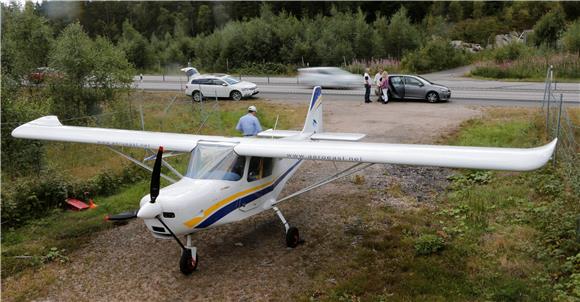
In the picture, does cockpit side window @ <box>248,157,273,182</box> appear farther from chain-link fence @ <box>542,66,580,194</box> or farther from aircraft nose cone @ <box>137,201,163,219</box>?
chain-link fence @ <box>542,66,580,194</box>

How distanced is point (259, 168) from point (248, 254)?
1777 millimetres

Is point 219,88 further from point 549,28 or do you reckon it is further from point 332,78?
point 549,28

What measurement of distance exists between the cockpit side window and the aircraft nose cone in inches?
86.0

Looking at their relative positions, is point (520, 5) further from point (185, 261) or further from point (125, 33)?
point (185, 261)

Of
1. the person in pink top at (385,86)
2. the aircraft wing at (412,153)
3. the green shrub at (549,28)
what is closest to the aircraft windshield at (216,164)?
the aircraft wing at (412,153)

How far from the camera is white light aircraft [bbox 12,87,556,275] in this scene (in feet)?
25.7

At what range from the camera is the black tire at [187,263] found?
908 cm

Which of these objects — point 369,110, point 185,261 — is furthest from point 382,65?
point 185,261

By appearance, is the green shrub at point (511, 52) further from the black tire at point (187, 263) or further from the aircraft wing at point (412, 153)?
the black tire at point (187, 263)

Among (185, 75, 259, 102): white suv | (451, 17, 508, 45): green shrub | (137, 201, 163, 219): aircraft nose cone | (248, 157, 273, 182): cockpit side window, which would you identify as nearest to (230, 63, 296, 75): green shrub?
(185, 75, 259, 102): white suv

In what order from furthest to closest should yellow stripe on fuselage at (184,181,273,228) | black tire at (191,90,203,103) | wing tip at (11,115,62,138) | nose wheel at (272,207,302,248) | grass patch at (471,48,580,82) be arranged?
1. grass patch at (471,48,580,82)
2. black tire at (191,90,203,103)
3. wing tip at (11,115,62,138)
4. nose wheel at (272,207,302,248)
5. yellow stripe on fuselage at (184,181,273,228)

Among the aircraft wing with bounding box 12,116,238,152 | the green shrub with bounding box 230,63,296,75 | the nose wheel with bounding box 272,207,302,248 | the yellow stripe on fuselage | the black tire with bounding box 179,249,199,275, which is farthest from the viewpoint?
the green shrub with bounding box 230,63,296,75

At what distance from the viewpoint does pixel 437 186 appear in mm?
13000

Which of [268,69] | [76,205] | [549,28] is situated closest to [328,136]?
[76,205]
